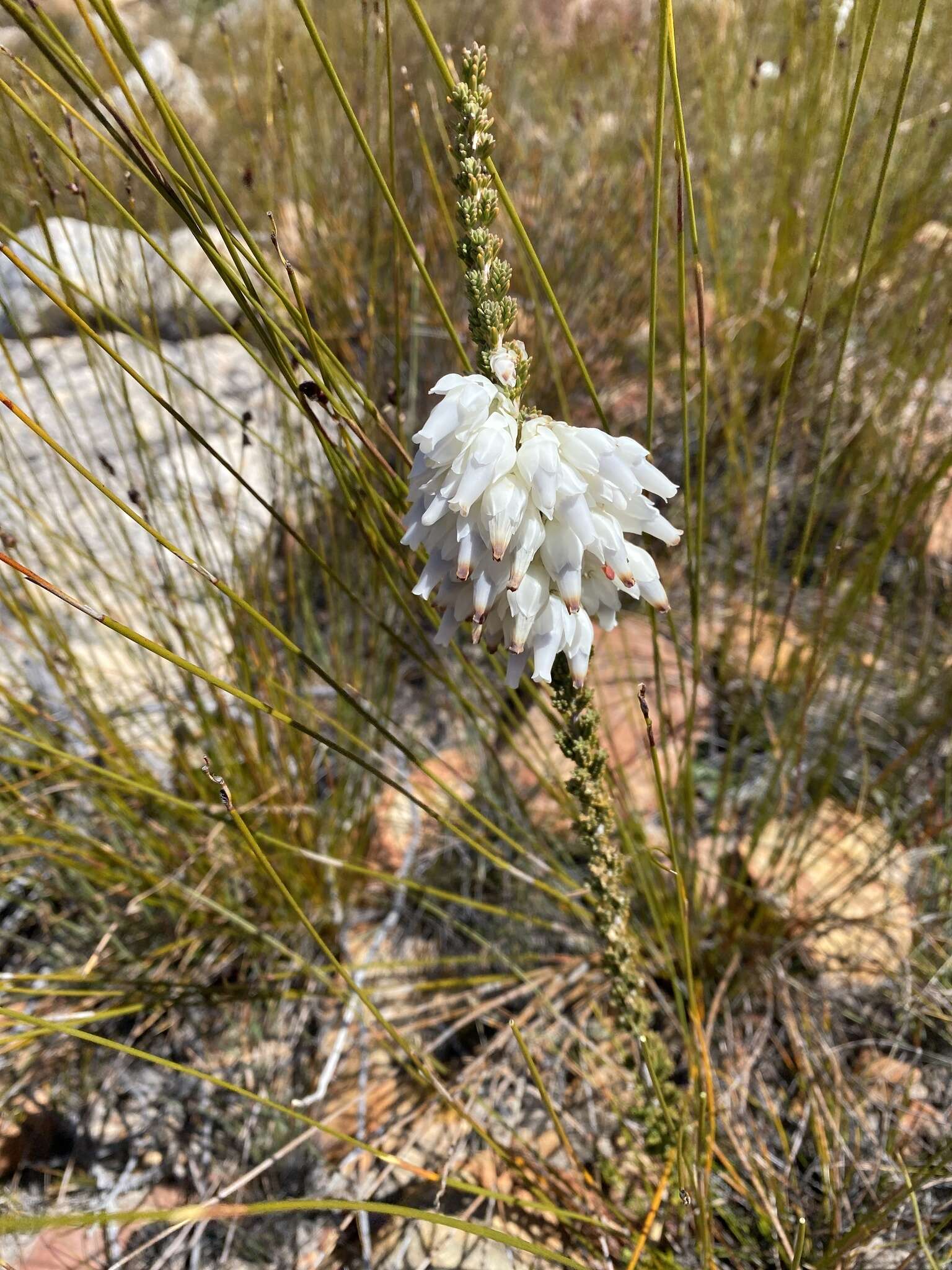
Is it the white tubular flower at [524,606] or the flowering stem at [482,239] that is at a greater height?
the flowering stem at [482,239]

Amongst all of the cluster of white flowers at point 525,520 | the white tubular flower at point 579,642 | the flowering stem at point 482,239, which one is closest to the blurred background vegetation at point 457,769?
the flowering stem at point 482,239

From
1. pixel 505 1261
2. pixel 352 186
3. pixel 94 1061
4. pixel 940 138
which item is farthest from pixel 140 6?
pixel 505 1261

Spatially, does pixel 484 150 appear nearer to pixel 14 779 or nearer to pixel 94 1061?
pixel 14 779

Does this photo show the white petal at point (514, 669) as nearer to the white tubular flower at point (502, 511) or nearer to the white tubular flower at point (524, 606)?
the white tubular flower at point (524, 606)

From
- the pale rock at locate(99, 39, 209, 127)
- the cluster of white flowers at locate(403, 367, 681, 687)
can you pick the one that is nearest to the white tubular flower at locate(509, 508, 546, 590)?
the cluster of white flowers at locate(403, 367, 681, 687)

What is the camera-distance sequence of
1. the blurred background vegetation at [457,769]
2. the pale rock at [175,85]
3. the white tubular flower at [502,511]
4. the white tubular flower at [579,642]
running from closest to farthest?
the white tubular flower at [502,511]
the white tubular flower at [579,642]
the blurred background vegetation at [457,769]
the pale rock at [175,85]

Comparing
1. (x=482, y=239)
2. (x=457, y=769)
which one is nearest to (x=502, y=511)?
(x=482, y=239)
